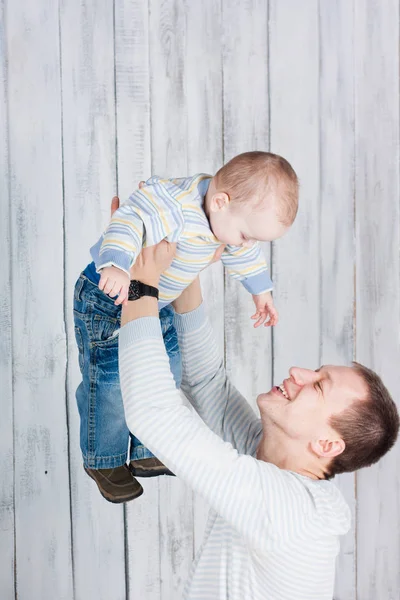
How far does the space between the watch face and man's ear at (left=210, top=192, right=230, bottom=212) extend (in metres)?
0.22

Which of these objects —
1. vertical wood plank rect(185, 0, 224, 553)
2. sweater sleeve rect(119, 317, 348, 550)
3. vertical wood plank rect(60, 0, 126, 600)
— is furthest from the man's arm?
vertical wood plank rect(185, 0, 224, 553)

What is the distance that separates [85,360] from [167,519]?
0.93 metres

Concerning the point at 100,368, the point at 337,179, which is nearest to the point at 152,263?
the point at 100,368

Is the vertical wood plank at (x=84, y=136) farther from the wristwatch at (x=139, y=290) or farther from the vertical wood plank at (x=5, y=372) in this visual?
the wristwatch at (x=139, y=290)

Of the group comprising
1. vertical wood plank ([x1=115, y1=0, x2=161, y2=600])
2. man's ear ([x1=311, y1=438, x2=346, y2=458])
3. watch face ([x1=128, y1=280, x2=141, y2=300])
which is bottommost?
man's ear ([x1=311, y1=438, x2=346, y2=458])

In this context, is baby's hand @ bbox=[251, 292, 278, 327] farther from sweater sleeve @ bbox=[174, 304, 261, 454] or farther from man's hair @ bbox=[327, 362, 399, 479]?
man's hair @ bbox=[327, 362, 399, 479]

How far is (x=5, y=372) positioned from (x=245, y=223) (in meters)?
0.98

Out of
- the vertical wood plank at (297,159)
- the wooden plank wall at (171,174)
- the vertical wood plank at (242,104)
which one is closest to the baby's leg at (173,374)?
the wooden plank wall at (171,174)

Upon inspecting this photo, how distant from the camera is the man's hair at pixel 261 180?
1287 millimetres

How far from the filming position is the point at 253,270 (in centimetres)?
154

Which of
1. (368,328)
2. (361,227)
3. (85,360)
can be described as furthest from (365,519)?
(85,360)

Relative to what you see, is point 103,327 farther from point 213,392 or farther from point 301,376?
point 301,376

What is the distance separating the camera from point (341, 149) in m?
2.24

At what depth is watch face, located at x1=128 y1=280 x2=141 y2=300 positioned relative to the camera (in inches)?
48.8
